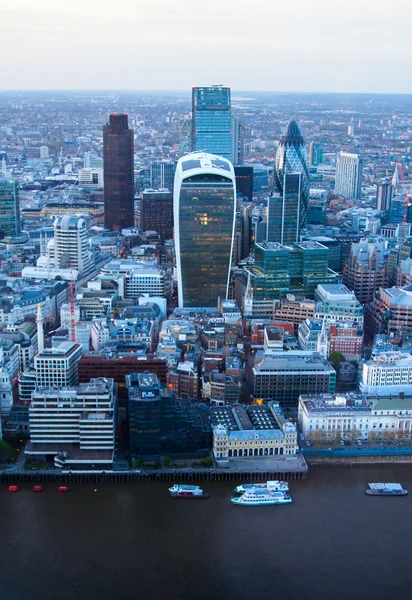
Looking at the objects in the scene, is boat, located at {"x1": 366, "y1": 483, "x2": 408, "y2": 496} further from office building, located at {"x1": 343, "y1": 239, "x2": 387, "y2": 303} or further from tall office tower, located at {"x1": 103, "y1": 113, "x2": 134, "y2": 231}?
tall office tower, located at {"x1": 103, "y1": 113, "x2": 134, "y2": 231}

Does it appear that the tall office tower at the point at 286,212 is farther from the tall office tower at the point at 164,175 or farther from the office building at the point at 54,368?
the office building at the point at 54,368

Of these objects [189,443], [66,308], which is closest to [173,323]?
[66,308]

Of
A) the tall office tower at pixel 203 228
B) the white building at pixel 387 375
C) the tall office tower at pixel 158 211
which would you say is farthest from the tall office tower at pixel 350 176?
the white building at pixel 387 375

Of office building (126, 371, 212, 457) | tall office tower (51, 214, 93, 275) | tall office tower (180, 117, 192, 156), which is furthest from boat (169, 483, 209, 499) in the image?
tall office tower (180, 117, 192, 156)

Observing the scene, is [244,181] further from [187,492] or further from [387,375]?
[187,492]

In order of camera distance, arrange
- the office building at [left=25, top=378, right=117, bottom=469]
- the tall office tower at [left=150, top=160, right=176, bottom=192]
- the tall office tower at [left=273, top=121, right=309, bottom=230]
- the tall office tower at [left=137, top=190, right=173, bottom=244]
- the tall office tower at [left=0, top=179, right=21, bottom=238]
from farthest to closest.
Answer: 1. the tall office tower at [left=150, top=160, right=176, bottom=192]
2. the tall office tower at [left=137, top=190, right=173, bottom=244]
3. the tall office tower at [left=0, top=179, right=21, bottom=238]
4. the tall office tower at [left=273, top=121, right=309, bottom=230]
5. the office building at [left=25, top=378, right=117, bottom=469]

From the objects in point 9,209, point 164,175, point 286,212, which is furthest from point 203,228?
point 164,175
